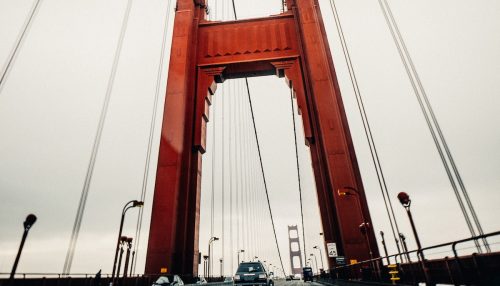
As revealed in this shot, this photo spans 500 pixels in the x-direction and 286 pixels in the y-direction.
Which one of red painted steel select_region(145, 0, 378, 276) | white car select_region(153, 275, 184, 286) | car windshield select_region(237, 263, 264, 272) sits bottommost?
white car select_region(153, 275, 184, 286)

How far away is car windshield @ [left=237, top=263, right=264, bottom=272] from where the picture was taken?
456 inches

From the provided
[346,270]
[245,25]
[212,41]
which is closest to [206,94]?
[212,41]

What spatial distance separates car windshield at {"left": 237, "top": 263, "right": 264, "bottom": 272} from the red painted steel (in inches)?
99.7

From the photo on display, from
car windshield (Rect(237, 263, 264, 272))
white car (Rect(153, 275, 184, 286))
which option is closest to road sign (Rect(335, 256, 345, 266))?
car windshield (Rect(237, 263, 264, 272))

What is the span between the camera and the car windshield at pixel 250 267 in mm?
11594

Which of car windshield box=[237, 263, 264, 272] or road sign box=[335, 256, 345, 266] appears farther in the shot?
road sign box=[335, 256, 345, 266]

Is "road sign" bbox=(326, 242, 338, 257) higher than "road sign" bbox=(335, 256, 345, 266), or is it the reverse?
"road sign" bbox=(326, 242, 338, 257)

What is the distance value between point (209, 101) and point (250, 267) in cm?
949

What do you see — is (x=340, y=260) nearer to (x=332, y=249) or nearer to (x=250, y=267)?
(x=332, y=249)

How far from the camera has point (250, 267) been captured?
11.8 meters

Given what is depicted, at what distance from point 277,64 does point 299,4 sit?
14.4ft

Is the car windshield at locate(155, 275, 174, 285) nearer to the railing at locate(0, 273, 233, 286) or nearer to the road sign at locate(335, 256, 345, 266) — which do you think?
the railing at locate(0, 273, 233, 286)

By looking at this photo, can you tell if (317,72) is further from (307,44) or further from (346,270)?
(346,270)

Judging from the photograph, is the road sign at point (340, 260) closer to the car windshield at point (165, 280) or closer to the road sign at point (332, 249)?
the road sign at point (332, 249)
